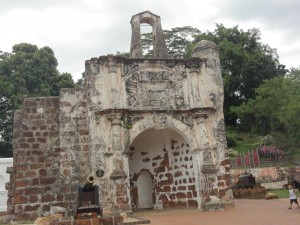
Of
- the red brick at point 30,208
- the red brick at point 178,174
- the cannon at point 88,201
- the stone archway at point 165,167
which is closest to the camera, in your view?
the cannon at point 88,201

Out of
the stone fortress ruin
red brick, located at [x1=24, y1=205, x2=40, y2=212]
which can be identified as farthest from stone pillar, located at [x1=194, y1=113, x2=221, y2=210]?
red brick, located at [x1=24, y1=205, x2=40, y2=212]

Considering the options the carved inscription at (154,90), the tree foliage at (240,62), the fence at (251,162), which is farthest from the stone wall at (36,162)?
the tree foliage at (240,62)

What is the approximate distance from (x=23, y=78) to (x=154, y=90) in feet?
62.2

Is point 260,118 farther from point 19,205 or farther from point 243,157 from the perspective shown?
point 19,205

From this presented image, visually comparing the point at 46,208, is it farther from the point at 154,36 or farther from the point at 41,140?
the point at 154,36

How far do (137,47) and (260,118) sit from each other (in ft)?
60.2

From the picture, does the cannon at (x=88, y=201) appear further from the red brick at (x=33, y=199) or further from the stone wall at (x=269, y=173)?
the stone wall at (x=269, y=173)

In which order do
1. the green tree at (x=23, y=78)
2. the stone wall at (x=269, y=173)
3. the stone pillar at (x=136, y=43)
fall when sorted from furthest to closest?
1. the green tree at (x=23, y=78)
2. the stone wall at (x=269, y=173)
3. the stone pillar at (x=136, y=43)

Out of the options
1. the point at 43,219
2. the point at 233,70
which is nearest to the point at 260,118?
the point at 233,70

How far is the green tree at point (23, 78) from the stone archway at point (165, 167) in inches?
634

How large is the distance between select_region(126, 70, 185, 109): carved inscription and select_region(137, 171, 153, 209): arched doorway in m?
3.59

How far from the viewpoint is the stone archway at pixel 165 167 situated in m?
12.8

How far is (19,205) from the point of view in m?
11.4

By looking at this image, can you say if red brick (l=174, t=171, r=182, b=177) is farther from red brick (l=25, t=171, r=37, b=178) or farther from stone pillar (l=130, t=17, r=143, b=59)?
red brick (l=25, t=171, r=37, b=178)
